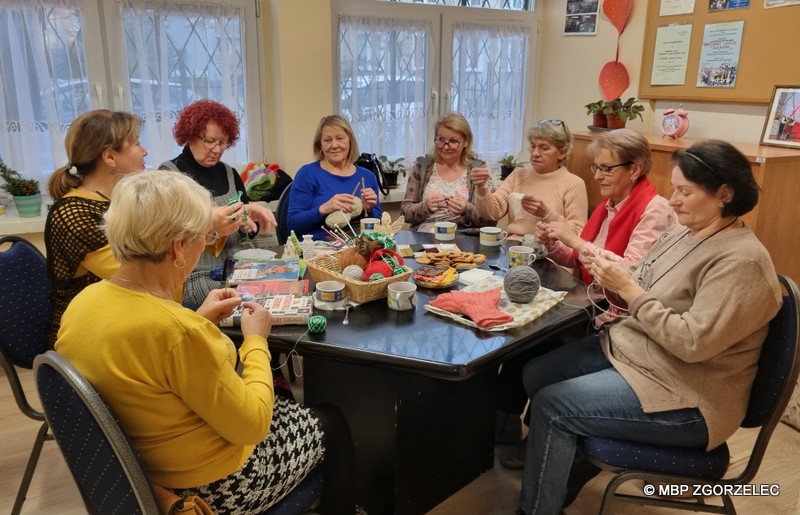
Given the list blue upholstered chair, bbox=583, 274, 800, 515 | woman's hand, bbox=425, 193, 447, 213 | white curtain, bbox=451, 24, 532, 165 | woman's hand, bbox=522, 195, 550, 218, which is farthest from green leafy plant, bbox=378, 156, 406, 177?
blue upholstered chair, bbox=583, 274, 800, 515

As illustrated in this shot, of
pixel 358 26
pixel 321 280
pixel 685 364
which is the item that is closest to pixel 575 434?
pixel 685 364

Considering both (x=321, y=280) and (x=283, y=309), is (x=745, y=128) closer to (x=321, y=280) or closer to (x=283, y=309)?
(x=321, y=280)

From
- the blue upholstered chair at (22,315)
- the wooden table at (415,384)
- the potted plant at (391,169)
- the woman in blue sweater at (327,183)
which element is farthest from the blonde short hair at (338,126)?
the blue upholstered chair at (22,315)

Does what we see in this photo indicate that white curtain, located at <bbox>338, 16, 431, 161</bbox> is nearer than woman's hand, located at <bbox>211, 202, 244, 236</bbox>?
No

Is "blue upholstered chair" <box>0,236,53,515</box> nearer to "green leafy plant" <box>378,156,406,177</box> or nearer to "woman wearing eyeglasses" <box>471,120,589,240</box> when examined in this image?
"woman wearing eyeglasses" <box>471,120,589,240</box>

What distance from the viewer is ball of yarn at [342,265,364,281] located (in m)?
1.71

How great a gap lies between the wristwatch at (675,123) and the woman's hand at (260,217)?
7.04 ft

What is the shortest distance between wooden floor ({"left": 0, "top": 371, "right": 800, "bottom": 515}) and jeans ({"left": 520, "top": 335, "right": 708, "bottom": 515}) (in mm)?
390

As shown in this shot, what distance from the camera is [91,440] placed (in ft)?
3.40

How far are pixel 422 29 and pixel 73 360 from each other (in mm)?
3231

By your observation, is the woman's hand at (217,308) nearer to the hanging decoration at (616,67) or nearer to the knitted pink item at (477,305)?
the knitted pink item at (477,305)

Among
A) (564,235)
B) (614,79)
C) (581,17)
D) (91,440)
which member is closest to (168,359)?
(91,440)

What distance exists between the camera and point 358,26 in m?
3.57

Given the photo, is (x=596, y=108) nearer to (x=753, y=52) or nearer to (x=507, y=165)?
(x=507, y=165)
